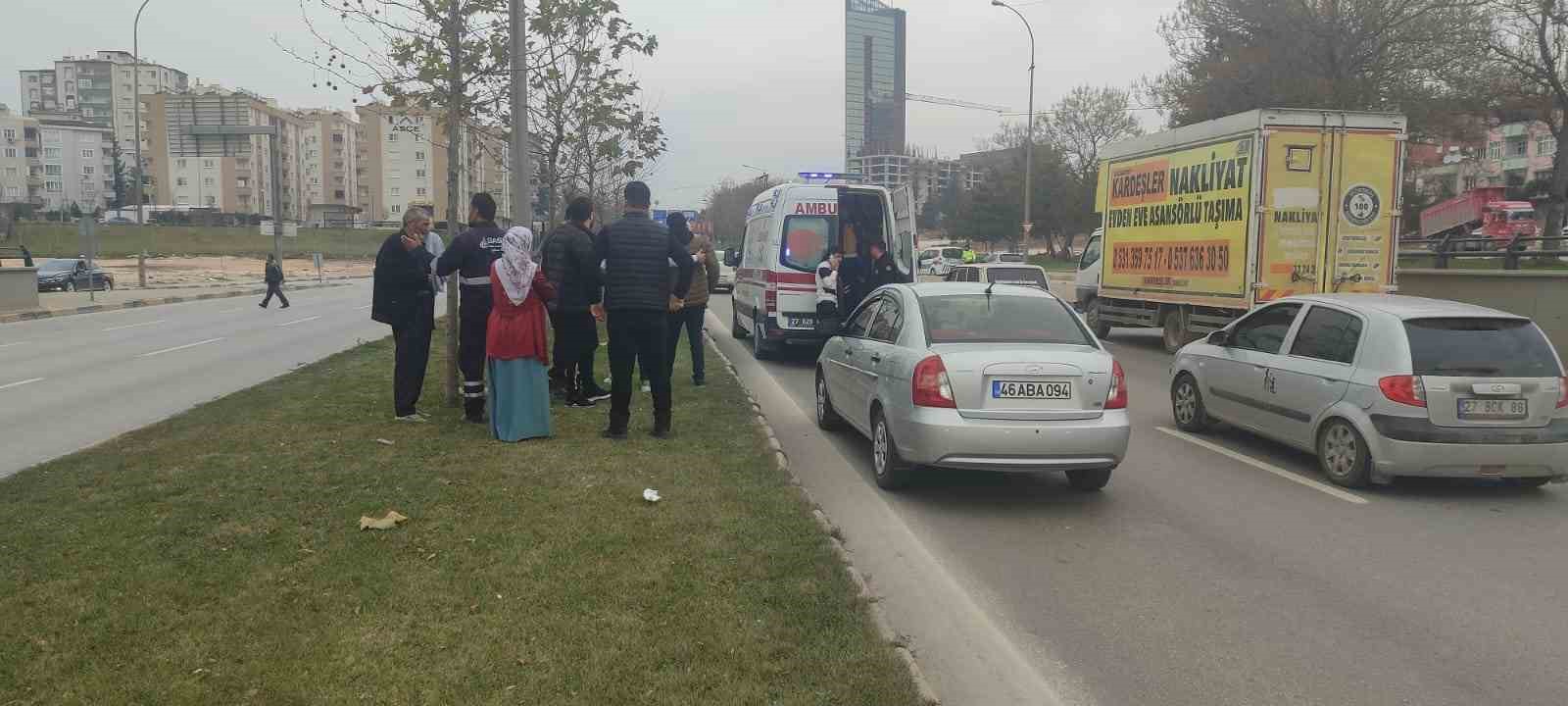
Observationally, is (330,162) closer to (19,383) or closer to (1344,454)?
(19,383)

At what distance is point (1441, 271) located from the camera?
1775cm

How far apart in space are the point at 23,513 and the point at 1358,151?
15.1 meters

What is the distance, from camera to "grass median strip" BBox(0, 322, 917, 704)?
3725mm

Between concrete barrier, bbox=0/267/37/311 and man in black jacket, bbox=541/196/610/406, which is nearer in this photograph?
man in black jacket, bbox=541/196/610/406

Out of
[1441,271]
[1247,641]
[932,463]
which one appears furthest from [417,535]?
[1441,271]

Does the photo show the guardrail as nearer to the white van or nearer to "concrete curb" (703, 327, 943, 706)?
the white van

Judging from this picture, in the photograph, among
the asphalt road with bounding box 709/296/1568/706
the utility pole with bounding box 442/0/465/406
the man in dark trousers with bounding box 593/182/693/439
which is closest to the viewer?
the asphalt road with bounding box 709/296/1568/706

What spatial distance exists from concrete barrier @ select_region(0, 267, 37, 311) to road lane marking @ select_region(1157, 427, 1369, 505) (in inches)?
1088

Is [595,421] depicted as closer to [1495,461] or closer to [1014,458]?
[1014,458]

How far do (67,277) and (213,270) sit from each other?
78.7ft

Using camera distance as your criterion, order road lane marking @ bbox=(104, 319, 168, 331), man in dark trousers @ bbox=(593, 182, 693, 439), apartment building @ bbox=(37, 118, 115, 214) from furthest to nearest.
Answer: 1. apartment building @ bbox=(37, 118, 115, 214)
2. road lane marking @ bbox=(104, 319, 168, 331)
3. man in dark trousers @ bbox=(593, 182, 693, 439)

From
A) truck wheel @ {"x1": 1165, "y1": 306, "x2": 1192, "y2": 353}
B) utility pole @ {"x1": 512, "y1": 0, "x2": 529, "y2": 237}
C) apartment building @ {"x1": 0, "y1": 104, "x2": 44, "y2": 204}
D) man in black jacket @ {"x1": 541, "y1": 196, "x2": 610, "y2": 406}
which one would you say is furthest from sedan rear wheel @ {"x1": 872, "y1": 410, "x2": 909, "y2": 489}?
apartment building @ {"x1": 0, "y1": 104, "x2": 44, "y2": 204}

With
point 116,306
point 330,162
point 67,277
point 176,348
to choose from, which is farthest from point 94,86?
point 176,348

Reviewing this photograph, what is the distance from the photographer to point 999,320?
7398 mm
